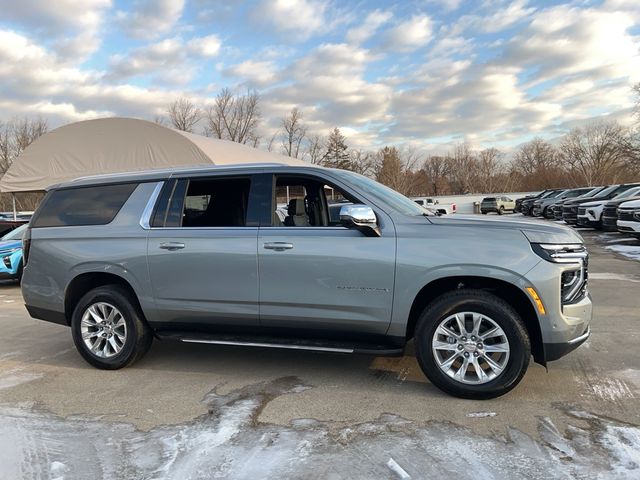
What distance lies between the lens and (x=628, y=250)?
1348 centimetres

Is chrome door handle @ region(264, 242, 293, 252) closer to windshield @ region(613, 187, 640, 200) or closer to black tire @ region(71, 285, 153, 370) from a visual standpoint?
black tire @ region(71, 285, 153, 370)

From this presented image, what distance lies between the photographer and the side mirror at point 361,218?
388 cm

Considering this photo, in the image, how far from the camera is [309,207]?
4871mm

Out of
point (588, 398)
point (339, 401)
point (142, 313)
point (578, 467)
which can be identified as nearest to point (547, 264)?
point (588, 398)

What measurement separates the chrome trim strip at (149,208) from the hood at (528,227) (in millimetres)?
2623

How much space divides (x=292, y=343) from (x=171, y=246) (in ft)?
4.74

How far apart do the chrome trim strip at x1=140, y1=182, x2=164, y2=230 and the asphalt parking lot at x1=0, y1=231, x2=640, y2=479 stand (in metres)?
1.45

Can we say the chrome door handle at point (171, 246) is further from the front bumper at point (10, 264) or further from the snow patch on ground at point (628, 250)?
the snow patch on ground at point (628, 250)

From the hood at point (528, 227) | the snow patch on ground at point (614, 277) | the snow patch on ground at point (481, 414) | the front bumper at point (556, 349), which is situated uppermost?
the hood at point (528, 227)

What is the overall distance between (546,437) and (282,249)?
2.39 meters

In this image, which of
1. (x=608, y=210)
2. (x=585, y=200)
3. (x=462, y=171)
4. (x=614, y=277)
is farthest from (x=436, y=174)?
(x=614, y=277)

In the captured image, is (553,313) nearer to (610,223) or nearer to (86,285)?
(86,285)

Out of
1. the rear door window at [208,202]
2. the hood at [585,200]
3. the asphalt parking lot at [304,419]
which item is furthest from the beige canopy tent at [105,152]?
the hood at [585,200]

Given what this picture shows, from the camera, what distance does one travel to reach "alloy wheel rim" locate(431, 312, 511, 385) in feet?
12.6
